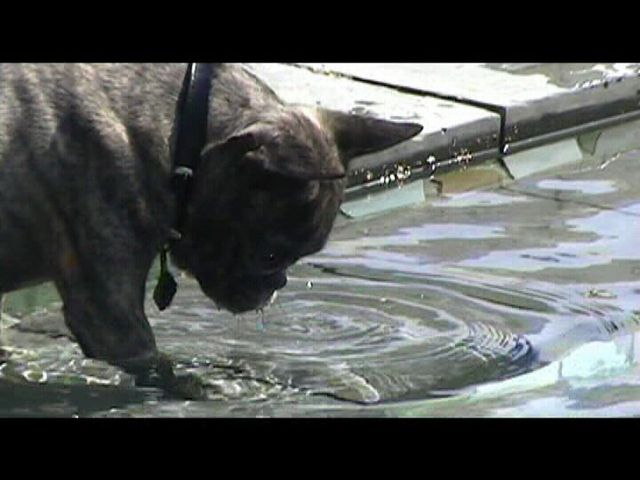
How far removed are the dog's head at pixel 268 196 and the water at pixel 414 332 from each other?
36cm

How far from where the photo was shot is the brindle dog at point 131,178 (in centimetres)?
480

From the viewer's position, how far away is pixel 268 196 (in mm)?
4941

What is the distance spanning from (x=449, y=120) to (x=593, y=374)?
2.76 m

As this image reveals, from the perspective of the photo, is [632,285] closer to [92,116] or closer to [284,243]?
[284,243]

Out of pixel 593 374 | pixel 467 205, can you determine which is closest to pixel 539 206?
pixel 467 205

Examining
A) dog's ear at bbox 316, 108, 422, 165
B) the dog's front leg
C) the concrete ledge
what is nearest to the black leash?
the dog's front leg

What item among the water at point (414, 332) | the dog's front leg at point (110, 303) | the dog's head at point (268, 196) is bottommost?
the water at point (414, 332)

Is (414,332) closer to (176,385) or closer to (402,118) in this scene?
(176,385)

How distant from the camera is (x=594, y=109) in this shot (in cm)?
867

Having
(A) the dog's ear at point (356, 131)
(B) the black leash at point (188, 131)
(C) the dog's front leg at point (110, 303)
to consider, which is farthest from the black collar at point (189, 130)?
(A) the dog's ear at point (356, 131)

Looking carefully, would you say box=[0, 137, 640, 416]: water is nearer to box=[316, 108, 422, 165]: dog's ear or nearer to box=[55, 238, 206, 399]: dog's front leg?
box=[55, 238, 206, 399]: dog's front leg

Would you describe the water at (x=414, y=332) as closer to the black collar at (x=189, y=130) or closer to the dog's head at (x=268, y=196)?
the dog's head at (x=268, y=196)

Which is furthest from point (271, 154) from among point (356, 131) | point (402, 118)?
point (402, 118)

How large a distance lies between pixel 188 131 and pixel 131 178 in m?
0.21
